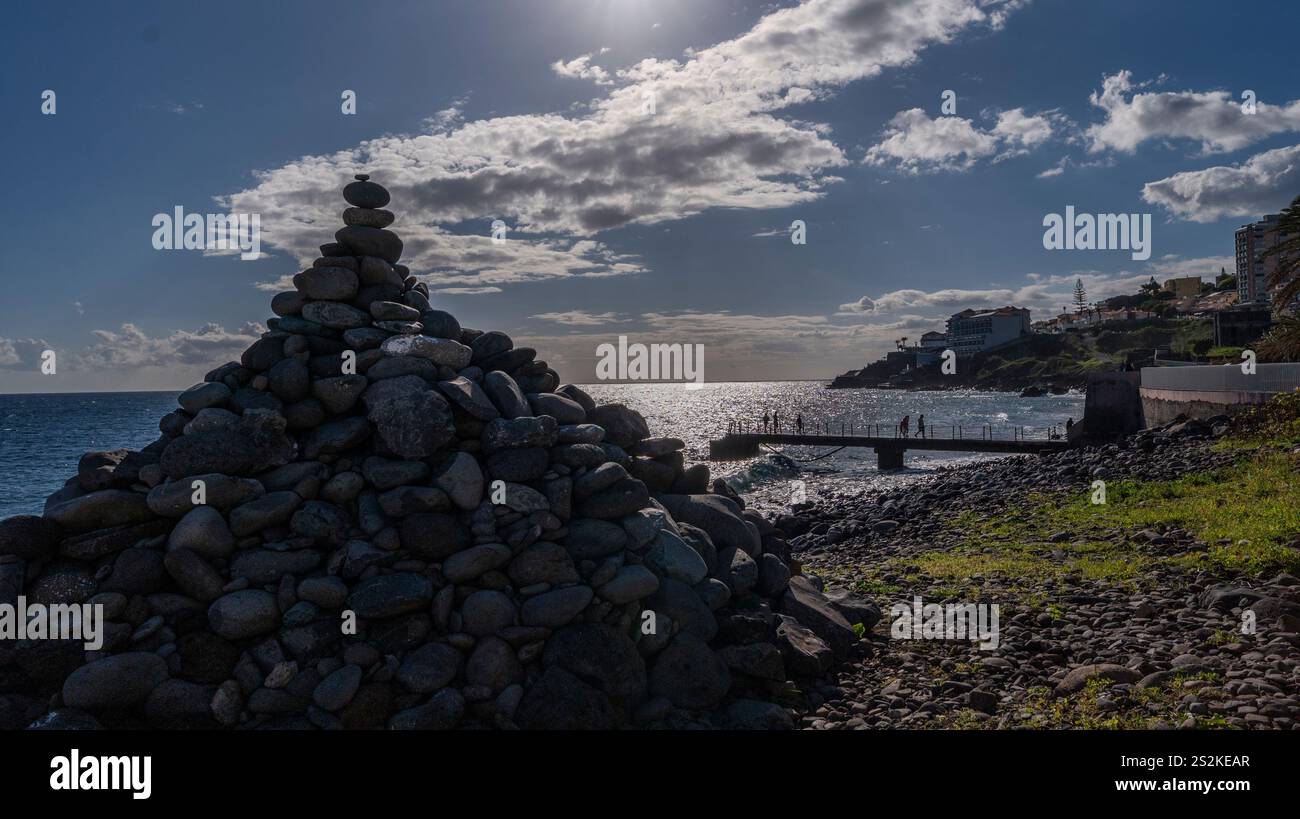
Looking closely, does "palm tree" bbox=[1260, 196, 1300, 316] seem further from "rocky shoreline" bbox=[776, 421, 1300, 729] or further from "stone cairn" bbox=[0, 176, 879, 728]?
"stone cairn" bbox=[0, 176, 879, 728]

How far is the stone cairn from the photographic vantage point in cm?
816

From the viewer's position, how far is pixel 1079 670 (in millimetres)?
9281

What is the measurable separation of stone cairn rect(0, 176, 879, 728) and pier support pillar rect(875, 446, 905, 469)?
47211mm

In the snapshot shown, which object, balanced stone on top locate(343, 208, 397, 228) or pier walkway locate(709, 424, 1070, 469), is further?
pier walkway locate(709, 424, 1070, 469)

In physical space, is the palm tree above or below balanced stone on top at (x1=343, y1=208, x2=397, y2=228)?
above

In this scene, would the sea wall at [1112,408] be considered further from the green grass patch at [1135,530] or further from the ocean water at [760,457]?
the green grass patch at [1135,530]

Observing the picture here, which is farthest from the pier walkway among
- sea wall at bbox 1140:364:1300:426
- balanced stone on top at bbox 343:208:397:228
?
balanced stone on top at bbox 343:208:397:228

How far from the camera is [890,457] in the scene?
56.7m

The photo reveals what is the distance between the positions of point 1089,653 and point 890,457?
4797cm

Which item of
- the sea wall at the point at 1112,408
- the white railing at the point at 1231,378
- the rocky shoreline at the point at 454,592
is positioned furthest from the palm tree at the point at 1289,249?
the rocky shoreline at the point at 454,592

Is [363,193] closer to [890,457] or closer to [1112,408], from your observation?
[1112,408]
